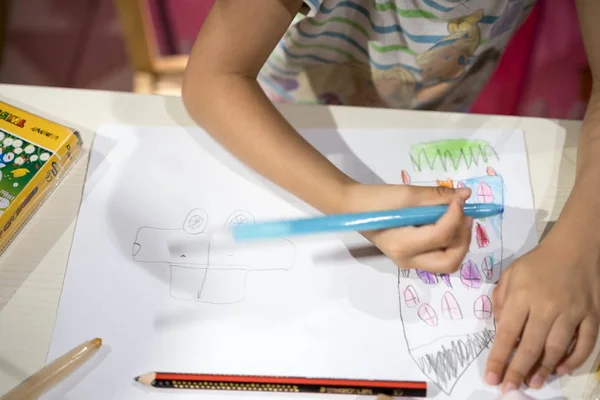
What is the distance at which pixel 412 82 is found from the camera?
63 centimetres

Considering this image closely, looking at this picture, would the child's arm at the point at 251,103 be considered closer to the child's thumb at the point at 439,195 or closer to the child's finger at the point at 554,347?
the child's thumb at the point at 439,195

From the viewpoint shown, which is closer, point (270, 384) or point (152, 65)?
point (270, 384)

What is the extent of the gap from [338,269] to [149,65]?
2.25ft

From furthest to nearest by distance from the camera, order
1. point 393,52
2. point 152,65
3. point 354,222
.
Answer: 1. point 152,65
2. point 393,52
3. point 354,222

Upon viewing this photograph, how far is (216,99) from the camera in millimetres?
475

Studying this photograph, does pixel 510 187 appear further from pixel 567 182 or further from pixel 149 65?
pixel 149 65

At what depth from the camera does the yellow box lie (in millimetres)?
442

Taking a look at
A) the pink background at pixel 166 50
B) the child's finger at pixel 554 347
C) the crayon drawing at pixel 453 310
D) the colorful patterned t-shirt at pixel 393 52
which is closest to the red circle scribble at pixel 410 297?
the crayon drawing at pixel 453 310

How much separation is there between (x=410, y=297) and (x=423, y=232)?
0.07 m

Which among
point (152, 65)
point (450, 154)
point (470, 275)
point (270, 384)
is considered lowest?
point (270, 384)

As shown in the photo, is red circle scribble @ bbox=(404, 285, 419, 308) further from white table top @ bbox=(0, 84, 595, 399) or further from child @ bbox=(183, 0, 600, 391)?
white table top @ bbox=(0, 84, 595, 399)

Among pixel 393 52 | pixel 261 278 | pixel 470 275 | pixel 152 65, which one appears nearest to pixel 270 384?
pixel 261 278

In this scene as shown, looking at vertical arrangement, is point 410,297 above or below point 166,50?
below

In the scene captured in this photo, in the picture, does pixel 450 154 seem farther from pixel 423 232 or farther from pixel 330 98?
pixel 330 98
